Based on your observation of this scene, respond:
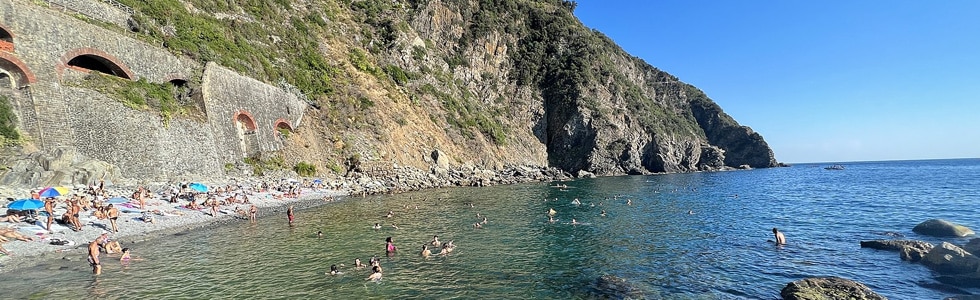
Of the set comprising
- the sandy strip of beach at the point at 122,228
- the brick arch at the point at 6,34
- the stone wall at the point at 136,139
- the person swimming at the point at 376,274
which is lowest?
the person swimming at the point at 376,274

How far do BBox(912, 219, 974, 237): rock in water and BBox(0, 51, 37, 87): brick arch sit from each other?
1852 inches

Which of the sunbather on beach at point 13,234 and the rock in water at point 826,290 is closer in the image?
the rock in water at point 826,290

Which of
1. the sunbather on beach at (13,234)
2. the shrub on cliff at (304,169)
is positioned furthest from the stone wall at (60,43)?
the shrub on cliff at (304,169)

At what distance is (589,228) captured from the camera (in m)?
24.8

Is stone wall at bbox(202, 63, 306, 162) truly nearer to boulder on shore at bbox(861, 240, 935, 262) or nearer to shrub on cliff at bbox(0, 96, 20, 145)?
shrub on cliff at bbox(0, 96, 20, 145)

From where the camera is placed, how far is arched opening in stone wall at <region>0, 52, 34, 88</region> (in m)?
23.5

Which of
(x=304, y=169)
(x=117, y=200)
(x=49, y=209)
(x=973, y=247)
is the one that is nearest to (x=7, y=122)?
(x=117, y=200)

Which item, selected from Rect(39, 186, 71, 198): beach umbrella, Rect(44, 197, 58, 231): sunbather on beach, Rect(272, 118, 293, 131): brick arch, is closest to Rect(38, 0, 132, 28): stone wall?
Rect(272, 118, 293, 131): brick arch

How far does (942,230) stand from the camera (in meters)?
20.9

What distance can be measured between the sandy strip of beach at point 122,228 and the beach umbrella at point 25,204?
968 millimetres

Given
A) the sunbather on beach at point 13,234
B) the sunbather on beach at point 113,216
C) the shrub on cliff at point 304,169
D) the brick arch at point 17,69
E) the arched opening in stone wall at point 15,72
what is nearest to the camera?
the sunbather on beach at point 13,234

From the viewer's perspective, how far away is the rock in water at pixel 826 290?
38.5 feet

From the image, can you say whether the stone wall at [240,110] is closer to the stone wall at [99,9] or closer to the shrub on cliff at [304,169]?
the shrub on cliff at [304,169]

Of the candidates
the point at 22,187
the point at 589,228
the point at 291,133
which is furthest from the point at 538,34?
the point at 22,187
